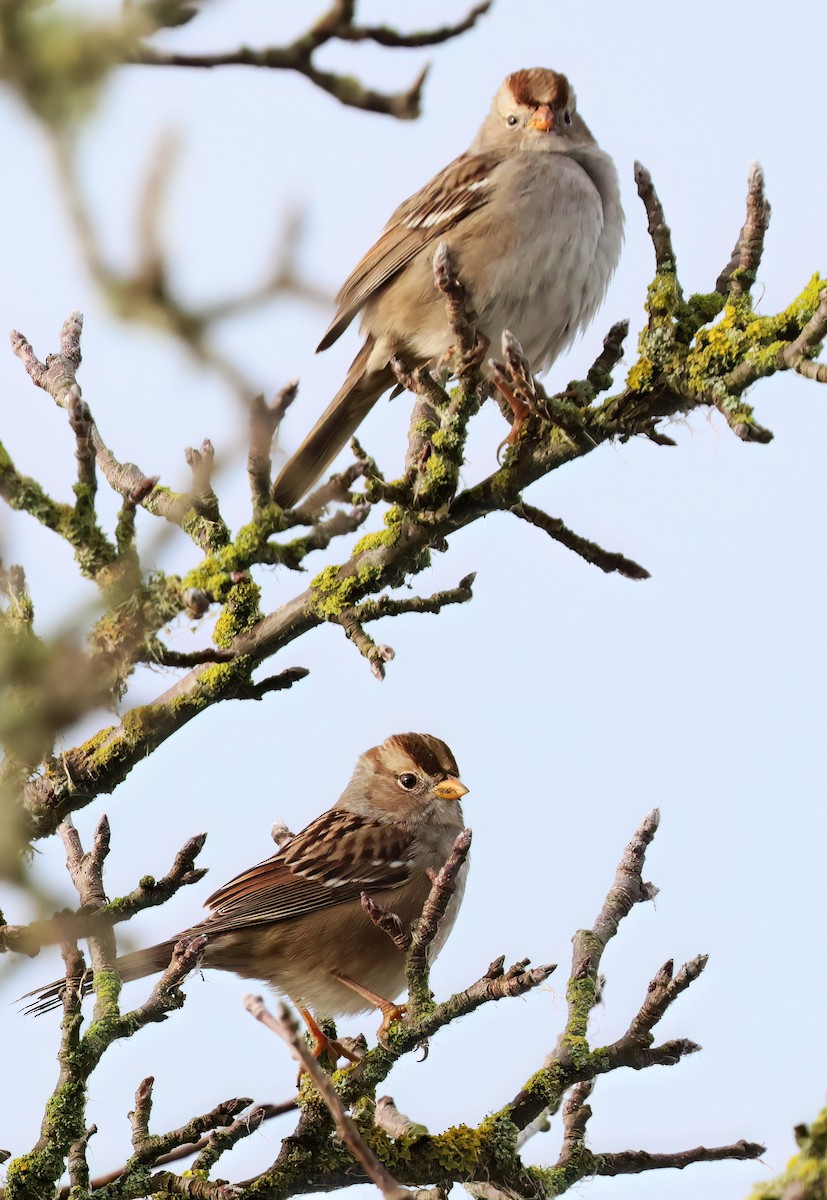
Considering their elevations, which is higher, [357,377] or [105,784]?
[357,377]

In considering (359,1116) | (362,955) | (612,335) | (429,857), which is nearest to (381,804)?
(429,857)

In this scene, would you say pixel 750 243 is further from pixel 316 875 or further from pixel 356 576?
pixel 316 875

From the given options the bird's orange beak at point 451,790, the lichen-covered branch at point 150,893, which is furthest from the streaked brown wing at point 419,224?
the lichen-covered branch at point 150,893

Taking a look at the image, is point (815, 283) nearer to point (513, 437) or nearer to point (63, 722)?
point (513, 437)

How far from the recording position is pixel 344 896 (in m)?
5.69

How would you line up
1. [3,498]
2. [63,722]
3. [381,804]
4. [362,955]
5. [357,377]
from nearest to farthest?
[63,722], [3,498], [362,955], [357,377], [381,804]

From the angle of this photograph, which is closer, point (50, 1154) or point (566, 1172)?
point (50, 1154)

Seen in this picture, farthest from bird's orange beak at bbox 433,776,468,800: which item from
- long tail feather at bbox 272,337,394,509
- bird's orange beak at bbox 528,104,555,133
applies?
bird's orange beak at bbox 528,104,555,133

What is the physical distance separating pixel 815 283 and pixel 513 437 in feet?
3.04

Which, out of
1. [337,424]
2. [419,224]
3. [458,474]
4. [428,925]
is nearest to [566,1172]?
[428,925]

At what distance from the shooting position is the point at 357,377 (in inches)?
233

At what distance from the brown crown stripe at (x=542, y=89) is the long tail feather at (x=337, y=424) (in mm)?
1387

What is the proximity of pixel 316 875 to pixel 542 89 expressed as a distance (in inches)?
142

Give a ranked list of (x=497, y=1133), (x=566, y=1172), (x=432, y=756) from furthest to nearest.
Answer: (x=432, y=756) → (x=566, y=1172) → (x=497, y=1133)
